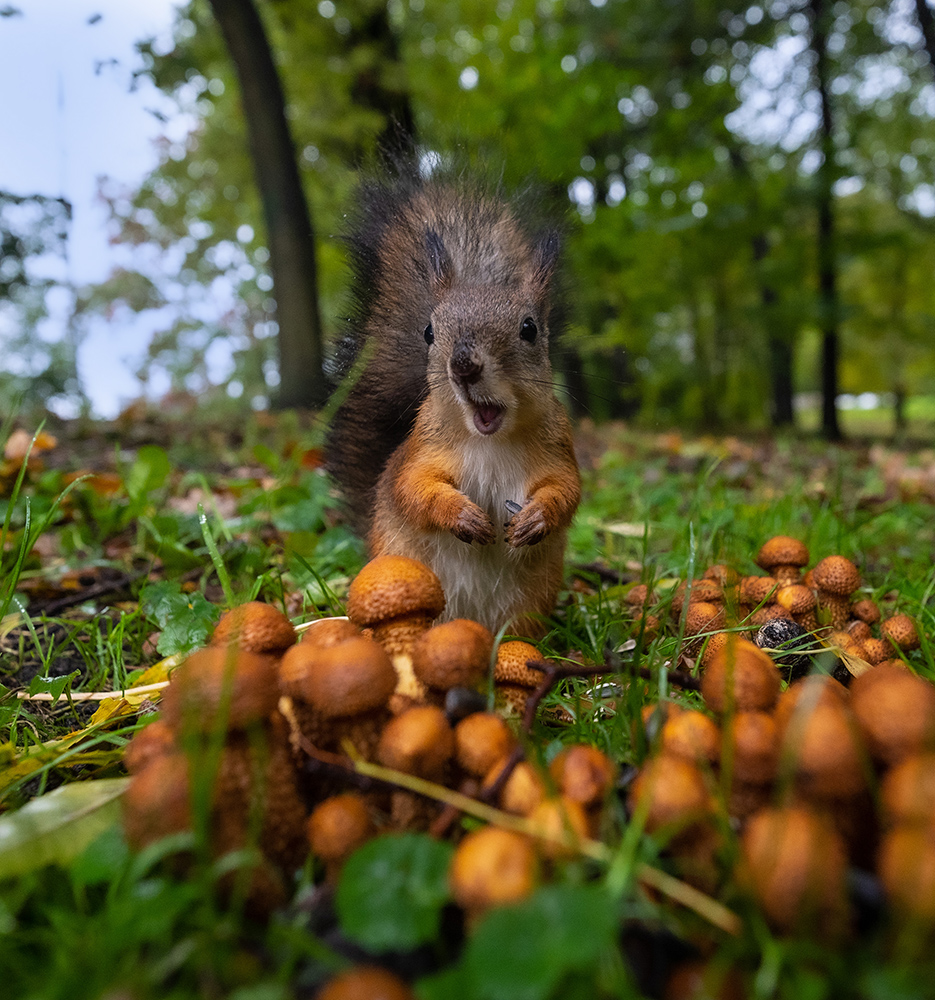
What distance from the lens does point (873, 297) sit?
17.3 m

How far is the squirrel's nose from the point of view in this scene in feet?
5.16

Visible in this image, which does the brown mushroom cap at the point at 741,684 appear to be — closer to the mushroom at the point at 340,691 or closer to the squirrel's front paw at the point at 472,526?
the mushroom at the point at 340,691

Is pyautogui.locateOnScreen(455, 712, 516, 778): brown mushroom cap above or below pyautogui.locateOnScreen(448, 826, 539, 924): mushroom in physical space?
above

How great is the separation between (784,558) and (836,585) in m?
0.16

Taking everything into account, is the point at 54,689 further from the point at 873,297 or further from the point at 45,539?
the point at 873,297

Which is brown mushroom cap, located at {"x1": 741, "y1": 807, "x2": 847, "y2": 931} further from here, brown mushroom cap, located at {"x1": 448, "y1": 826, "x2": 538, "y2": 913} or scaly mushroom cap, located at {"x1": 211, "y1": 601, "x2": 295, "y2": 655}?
scaly mushroom cap, located at {"x1": 211, "y1": 601, "x2": 295, "y2": 655}

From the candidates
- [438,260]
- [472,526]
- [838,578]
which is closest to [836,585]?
[838,578]

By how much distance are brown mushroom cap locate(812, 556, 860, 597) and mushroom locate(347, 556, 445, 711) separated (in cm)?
A: 92

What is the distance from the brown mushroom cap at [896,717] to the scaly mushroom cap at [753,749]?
0.09 m

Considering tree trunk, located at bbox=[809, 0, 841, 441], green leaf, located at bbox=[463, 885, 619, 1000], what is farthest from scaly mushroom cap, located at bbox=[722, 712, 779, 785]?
tree trunk, located at bbox=[809, 0, 841, 441]

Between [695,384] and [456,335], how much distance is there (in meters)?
11.3

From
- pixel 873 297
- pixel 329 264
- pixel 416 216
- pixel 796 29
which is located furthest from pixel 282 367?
pixel 873 297

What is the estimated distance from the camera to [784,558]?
1619 millimetres

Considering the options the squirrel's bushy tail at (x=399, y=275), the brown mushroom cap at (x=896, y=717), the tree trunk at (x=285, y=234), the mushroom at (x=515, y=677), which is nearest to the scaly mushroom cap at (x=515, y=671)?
the mushroom at (x=515, y=677)
